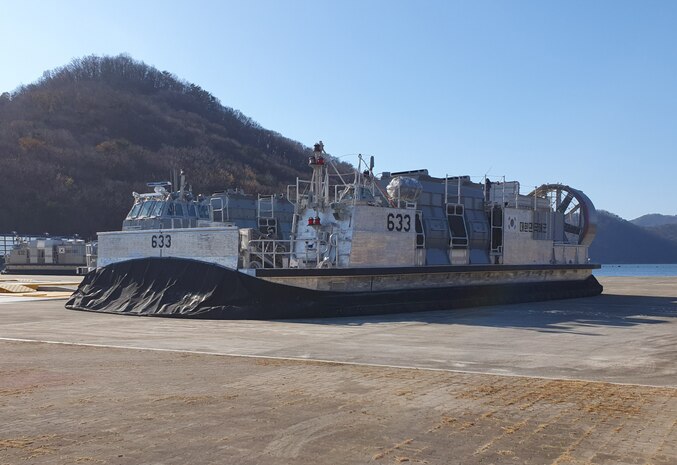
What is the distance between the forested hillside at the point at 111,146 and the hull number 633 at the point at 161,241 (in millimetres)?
64227

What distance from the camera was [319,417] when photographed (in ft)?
20.0

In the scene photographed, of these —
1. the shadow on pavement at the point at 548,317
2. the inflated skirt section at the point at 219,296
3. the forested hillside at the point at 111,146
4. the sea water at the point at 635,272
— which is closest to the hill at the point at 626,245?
the sea water at the point at 635,272

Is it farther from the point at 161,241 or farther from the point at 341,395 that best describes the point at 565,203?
the point at 341,395

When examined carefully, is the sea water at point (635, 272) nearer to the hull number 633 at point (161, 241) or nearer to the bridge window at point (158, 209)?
the bridge window at point (158, 209)

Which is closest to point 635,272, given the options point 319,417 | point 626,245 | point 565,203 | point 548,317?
point 565,203

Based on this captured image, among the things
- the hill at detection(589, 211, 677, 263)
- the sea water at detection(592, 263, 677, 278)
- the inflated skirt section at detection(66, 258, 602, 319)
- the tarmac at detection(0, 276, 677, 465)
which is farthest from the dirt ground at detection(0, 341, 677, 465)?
the hill at detection(589, 211, 677, 263)

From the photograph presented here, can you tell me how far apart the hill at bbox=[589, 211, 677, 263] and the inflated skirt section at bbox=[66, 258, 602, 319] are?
159 metres

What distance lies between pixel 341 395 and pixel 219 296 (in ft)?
32.2

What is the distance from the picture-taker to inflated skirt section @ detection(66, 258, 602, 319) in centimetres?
1611

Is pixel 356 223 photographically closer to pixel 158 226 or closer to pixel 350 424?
pixel 158 226

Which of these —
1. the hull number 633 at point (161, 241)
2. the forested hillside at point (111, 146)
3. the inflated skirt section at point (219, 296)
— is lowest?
the inflated skirt section at point (219, 296)

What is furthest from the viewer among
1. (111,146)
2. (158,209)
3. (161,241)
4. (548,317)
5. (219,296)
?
(111,146)

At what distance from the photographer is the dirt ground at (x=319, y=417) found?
4.99 metres

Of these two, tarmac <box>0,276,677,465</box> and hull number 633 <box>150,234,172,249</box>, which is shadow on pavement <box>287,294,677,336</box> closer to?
tarmac <box>0,276,677,465</box>
